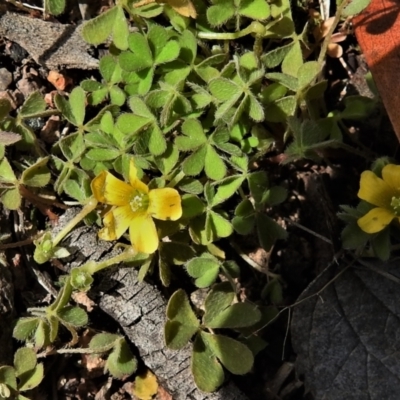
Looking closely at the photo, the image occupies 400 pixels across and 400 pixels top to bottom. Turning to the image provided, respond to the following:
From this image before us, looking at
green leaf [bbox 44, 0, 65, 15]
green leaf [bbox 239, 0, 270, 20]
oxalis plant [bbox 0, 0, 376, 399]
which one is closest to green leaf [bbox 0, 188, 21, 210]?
oxalis plant [bbox 0, 0, 376, 399]

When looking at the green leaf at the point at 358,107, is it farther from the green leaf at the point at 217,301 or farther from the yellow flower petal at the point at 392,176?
the green leaf at the point at 217,301

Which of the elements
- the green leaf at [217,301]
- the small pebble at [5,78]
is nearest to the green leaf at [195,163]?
the green leaf at [217,301]

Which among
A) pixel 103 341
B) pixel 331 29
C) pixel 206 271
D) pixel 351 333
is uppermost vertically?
pixel 331 29

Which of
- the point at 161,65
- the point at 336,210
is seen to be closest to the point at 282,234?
the point at 336,210

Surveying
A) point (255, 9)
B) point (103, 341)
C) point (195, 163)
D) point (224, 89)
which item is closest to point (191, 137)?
point (195, 163)

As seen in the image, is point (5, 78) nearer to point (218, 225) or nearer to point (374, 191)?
point (218, 225)
